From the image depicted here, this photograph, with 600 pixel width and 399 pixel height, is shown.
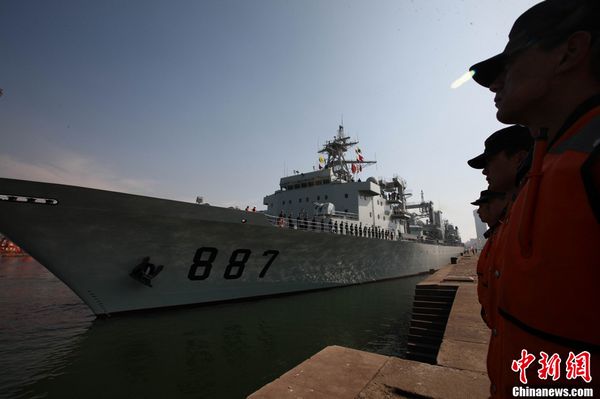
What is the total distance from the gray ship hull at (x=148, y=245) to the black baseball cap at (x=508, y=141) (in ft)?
28.3

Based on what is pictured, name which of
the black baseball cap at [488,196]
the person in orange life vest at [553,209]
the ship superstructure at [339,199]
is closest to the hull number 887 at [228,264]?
the ship superstructure at [339,199]

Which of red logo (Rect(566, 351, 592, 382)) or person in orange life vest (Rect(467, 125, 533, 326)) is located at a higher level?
person in orange life vest (Rect(467, 125, 533, 326))

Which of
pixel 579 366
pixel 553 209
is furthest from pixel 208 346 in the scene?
pixel 553 209

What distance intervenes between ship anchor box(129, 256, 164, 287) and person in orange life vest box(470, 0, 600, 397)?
933 cm

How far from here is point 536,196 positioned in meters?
0.75

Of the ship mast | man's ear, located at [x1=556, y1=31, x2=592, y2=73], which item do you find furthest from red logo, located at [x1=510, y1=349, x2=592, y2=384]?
the ship mast

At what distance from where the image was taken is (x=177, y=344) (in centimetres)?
669

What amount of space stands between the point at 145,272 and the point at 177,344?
2.92 m

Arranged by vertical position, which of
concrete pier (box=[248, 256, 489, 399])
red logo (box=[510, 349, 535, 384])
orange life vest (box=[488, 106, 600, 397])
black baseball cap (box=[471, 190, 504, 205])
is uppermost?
black baseball cap (box=[471, 190, 504, 205])

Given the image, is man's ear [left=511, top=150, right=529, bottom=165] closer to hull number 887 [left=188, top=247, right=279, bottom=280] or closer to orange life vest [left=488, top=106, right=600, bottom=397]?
orange life vest [left=488, top=106, right=600, bottom=397]

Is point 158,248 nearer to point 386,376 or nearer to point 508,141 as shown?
point 386,376

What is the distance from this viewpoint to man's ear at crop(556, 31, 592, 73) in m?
0.84

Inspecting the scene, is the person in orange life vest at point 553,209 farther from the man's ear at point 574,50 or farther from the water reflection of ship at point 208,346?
the water reflection of ship at point 208,346

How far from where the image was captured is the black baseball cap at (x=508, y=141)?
6.05 ft
